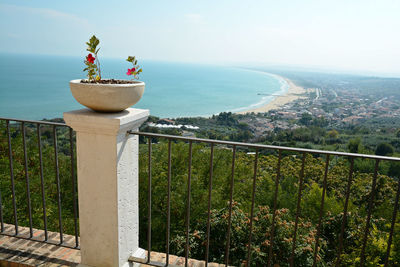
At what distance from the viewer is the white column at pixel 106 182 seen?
199 centimetres

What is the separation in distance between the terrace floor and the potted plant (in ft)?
4.51

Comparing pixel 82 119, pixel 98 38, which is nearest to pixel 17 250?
pixel 82 119

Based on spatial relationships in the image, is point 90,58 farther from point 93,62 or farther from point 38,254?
point 38,254

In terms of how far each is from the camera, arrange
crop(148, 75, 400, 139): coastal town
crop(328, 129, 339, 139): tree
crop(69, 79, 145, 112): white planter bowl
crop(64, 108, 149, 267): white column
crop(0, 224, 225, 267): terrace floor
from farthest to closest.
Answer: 1. crop(148, 75, 400, 139): coastal town
2. crop(328, 129, 339, 139): tree
3. crop(0, 224, 225, 267): terrace floor
4. crop(64, 108, 149, 267): white column
5. crop(69, 79, 145, 112): white planter bowl

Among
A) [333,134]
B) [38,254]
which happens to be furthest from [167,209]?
[333,134]

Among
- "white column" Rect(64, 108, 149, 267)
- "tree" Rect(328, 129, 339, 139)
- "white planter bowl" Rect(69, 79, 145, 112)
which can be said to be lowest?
"tree" Rect(328, 129, 339, 139)

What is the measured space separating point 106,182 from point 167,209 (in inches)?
26.9

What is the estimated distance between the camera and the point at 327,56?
71.4m

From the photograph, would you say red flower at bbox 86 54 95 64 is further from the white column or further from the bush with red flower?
the white column

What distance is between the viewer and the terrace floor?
8.16 feet

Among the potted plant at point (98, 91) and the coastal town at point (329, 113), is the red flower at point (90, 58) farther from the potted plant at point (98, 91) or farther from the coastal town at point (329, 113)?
the coastal town at point (329, 113)

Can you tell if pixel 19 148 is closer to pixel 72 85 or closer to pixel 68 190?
pixel 68 190

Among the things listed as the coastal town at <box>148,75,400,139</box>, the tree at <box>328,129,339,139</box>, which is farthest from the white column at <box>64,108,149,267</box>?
the tree at <box>328,129,339,139</box>

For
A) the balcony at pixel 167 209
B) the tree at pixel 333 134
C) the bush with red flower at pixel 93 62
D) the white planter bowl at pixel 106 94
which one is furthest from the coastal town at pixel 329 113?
the white planter bowl at pixel 106 94
